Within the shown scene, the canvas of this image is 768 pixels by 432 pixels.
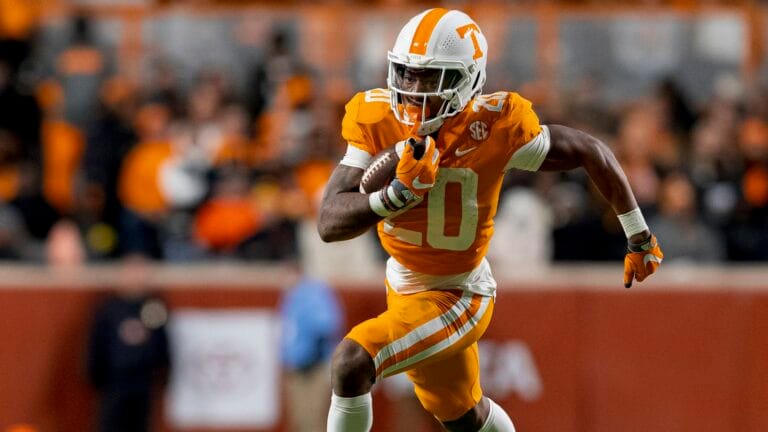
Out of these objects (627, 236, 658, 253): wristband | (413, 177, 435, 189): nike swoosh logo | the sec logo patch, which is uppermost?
the sec logo patch

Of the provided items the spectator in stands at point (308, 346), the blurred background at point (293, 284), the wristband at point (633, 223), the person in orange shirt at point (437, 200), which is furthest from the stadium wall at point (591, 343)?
the wristband at point (633, 223)

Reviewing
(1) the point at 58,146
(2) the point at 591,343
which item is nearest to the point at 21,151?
(1) the point at 58,146

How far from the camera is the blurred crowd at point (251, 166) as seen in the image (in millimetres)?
9984

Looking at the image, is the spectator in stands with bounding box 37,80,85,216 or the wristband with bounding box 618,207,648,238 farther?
the spectator in stands with bounding box 37,80,85,216

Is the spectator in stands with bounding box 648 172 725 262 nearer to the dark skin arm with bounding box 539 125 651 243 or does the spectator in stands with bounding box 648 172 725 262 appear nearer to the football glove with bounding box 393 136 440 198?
the dark skin arm with bounding box 539 125 651 243

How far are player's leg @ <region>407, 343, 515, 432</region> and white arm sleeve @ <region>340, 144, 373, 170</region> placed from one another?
2.96 ft

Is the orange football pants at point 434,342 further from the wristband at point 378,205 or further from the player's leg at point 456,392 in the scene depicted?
the wristband at point 378,205

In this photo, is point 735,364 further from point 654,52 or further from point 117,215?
point 117,215

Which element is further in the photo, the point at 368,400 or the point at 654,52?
the point at 654,52

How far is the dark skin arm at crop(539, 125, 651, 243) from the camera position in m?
5.62

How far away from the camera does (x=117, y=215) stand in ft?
33.4

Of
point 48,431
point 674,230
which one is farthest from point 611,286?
point 48,431

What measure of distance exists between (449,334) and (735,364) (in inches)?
194

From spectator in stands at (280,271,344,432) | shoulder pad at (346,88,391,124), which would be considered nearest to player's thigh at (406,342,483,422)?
shoulder pad at (346,88,391,124)
